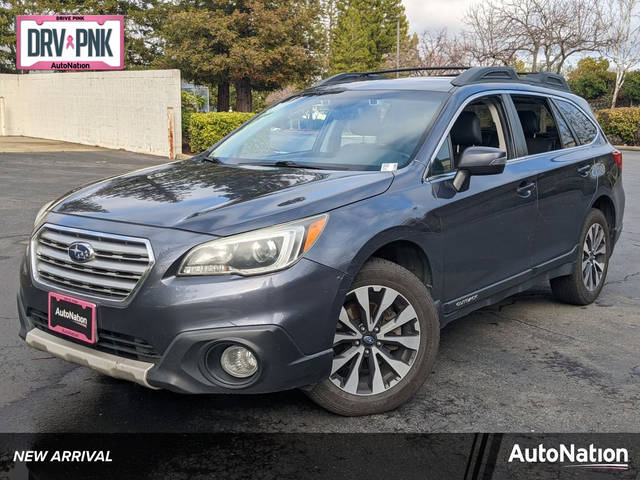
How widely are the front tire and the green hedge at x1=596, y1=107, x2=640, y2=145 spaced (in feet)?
95.9

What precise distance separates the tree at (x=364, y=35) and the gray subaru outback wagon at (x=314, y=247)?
54845 mm

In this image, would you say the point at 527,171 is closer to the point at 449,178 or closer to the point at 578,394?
the point at 449,178

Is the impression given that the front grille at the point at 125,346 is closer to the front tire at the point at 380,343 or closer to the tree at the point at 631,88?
the front tire at the point at 380,343

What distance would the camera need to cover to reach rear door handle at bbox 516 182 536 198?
4.67 metres

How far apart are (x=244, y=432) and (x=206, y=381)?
0.44 metres

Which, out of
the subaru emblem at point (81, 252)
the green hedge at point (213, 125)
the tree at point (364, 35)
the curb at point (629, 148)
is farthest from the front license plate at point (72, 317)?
the tree at point (364, 35)

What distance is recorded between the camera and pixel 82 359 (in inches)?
132

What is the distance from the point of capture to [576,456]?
334 cm

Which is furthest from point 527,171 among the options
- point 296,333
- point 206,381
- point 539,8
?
point 539,8

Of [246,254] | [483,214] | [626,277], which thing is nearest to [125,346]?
[246,254]

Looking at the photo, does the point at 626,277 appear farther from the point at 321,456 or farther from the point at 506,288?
the point at 321,456

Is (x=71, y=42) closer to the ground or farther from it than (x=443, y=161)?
farther from it

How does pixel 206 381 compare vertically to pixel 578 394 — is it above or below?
above

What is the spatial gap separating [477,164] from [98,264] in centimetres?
208
